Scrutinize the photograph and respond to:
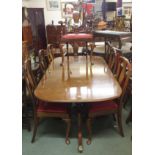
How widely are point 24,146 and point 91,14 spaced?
187 inches

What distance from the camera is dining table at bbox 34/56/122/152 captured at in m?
2.36

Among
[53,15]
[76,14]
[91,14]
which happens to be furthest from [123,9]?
[76,14]

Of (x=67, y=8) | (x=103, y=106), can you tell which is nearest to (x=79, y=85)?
(x=103, y=106)

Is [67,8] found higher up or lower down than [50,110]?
higher up

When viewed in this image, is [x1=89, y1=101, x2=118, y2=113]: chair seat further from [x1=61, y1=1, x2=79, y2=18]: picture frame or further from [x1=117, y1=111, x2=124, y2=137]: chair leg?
[x1=61, y1=1, x2=79, y2=18]: picture frame

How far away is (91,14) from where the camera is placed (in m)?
6.49

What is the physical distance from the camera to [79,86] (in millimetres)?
2668

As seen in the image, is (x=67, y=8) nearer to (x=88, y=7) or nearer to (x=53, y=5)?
(x=53, y=5)

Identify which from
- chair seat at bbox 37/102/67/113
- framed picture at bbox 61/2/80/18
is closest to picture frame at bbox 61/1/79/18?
framed picture at bbox 61/2/80/18

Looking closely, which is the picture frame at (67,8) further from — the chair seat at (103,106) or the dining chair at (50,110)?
the chair seat at (103,106)

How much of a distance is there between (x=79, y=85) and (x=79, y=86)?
3 cm

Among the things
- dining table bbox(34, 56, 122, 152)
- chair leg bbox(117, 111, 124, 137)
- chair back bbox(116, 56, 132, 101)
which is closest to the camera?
dining table bbox(34, 56, 122, 152)
